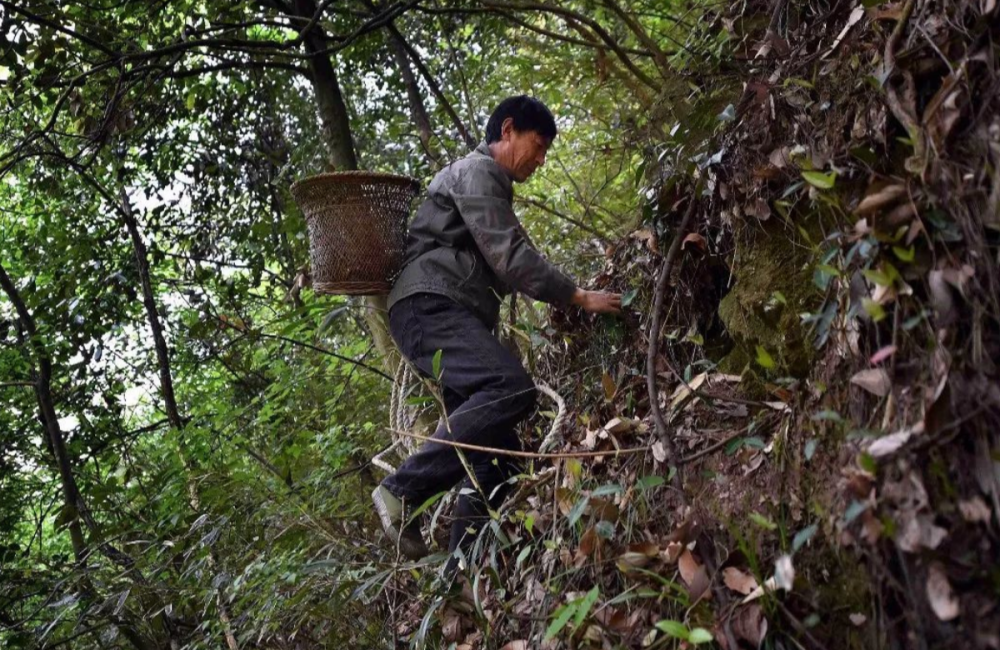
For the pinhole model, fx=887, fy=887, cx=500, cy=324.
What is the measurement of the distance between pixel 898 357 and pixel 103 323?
511cm

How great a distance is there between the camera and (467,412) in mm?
3436

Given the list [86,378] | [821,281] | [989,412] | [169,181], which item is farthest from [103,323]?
[989,412]

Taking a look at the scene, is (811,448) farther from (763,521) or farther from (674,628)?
(674,628)

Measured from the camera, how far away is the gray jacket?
3457mm

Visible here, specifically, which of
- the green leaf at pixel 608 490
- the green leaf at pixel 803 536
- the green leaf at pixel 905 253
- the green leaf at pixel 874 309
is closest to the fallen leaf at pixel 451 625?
the green leaf at pixel 608 490

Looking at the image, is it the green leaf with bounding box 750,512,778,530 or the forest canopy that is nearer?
the forest canopy

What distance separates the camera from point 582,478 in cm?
299

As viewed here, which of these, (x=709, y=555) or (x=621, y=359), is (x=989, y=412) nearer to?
(x=709, y=555)

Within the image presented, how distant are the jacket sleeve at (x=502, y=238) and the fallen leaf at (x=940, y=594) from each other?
1.96 meters

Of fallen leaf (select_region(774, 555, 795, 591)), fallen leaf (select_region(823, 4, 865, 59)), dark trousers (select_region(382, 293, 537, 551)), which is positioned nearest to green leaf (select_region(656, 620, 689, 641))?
fallen leaf (select_region(774, 555, 795, 591))

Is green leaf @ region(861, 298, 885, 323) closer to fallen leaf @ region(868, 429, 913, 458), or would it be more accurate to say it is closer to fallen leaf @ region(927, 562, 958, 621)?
fallen leaf @ region(868, 429, 913, 458)

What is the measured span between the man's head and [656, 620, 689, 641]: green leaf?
2.24 m

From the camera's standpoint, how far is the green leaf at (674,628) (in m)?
2.00

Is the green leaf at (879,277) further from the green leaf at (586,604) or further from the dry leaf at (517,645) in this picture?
the dry leaf at (517,645)
